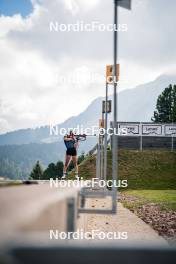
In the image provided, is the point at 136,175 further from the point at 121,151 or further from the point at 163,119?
the point at 163,119

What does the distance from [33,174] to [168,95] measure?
5113cm

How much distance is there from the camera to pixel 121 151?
52656 mm

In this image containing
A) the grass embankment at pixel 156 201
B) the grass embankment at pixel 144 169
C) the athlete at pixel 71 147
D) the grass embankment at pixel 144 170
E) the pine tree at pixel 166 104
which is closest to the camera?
A: the athlete at pixel 71 147

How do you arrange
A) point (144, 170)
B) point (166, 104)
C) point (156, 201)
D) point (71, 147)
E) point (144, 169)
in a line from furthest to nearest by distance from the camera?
point (166, 104) < point (144, 169) < point (144, 170) < point (156, 201) < point (71, 147)

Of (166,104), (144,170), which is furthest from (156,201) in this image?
(166,104)

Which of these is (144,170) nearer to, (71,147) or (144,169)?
(144,169)

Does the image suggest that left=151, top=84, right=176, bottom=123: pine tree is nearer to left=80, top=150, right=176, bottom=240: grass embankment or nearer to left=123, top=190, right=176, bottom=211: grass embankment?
left=80, top=150, right=176, bottom=240: grass embankment

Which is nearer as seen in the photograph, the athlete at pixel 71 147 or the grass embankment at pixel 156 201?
the athlete at pixel 71 147

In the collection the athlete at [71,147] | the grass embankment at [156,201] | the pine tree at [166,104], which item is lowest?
the grass embankment at [156,201]

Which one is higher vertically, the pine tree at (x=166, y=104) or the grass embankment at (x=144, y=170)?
the pine tree at (x=166, y=104)

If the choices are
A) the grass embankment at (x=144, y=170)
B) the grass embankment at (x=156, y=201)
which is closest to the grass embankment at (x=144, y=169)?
the grass embankment at (x=144, y=170)

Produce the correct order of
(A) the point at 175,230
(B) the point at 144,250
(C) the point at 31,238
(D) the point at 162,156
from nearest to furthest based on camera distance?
(C) the point at 31,238 → (B) the point at 144,250 → (A) the point at 175,230 → (D) the point at 162,156

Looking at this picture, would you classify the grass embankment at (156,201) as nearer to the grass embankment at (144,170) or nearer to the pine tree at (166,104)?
the grass embankment at (144,170)

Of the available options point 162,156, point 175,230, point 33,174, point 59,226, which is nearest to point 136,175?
point 162,156
